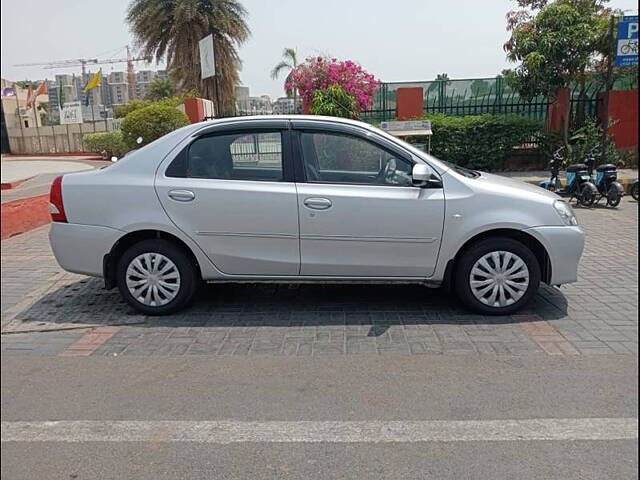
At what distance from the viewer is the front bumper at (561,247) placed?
4426 millimetres

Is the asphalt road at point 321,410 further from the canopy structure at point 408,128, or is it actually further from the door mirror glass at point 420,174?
the canopy structure at point 408,128

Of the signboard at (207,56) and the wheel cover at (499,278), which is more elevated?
the signboard at (207,56)

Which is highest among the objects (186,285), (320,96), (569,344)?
(320,96)

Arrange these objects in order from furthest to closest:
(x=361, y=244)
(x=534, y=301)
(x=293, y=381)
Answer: (x=534, y=301)
(x=361, y=244)
(x=293, y=381)

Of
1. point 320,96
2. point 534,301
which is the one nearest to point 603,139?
point 320,96

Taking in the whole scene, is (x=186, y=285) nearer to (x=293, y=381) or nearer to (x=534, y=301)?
(x=293, y=381)

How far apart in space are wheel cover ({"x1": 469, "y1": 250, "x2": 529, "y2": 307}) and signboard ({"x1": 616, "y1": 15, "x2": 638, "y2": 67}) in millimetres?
9232

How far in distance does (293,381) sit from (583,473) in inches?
68.1

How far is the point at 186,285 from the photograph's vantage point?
4.63m

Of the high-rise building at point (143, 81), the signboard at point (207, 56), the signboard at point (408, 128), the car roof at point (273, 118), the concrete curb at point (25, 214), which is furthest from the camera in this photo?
the high-rise building at point (143, 81)

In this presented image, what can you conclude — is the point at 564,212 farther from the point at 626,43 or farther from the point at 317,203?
the point at 626,43

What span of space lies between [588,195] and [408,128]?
4.10 metres

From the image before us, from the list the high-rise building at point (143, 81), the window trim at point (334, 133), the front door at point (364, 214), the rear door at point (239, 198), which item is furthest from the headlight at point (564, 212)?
the high-rise building at point (143, 81)

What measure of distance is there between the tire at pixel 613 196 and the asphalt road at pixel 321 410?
7038 millimetres
